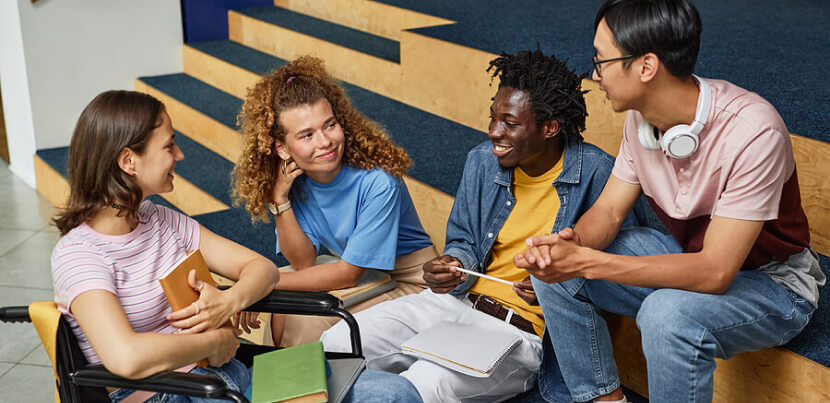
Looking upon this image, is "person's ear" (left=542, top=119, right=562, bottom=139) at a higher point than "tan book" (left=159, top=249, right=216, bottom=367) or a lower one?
higher

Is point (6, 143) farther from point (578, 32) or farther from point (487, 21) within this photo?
point (578, 32)

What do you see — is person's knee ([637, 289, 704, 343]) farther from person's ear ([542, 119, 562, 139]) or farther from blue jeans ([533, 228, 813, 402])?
person's ear ([542, 119, 562, 139])

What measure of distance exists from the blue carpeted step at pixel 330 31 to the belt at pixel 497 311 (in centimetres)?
210

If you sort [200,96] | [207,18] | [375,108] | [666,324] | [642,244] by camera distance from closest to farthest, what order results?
[666,324] → [642,244] → [375,108] → [200,96] → [207,18]

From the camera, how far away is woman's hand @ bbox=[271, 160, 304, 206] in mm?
2180

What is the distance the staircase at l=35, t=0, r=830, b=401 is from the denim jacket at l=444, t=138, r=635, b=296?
0.35 meters

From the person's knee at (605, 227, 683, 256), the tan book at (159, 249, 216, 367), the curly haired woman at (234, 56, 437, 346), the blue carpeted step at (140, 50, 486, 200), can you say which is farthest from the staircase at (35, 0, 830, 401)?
the tan book at (159, 249, 216, 367)

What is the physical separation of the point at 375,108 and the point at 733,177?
234 cm

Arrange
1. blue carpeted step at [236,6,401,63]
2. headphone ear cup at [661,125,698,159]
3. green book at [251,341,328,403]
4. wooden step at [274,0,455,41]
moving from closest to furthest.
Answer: green book at [251,341,328,403]
headphone ear cup at [661,125,698,159]
blue carpeted step at [236,6,401,63]
wooden step at [274,0,455,41]

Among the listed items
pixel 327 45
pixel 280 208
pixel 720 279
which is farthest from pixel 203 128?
pixel 720 279

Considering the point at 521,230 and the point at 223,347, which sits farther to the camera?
the point at 521,230

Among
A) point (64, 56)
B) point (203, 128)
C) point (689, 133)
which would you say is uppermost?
point (689, 133)

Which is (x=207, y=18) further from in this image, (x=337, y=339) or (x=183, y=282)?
(x=183, y=282)

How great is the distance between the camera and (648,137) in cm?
167
